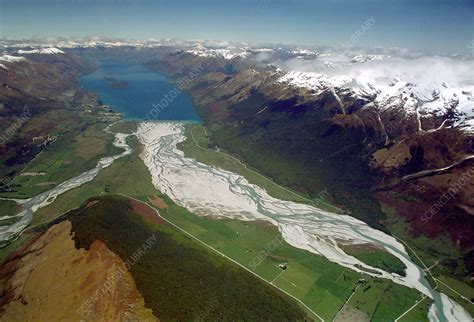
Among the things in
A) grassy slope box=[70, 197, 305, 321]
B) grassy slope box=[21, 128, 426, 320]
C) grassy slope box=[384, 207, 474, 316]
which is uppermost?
grassy slope box=[70, 197, 305, 321]

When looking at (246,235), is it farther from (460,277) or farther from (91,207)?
(460,277)

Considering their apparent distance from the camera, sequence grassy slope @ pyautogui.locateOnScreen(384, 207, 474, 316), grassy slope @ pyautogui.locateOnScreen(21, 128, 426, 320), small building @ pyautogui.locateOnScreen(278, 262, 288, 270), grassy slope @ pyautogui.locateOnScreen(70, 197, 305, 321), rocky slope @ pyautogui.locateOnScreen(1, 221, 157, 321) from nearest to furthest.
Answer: rocky slope @ pyautogui.locateOnScreen(1, 221, 157, 321) < grassy slope @ pyautogui.locateOnScreen(70, 197, 305, 321) < grassy slope @ pyautogui.locateOnScreen(21, 128, 426, 320) < grassy slope @ pyautogui.locateOnScreen(384, 207, 474, 316) < small building @ pyautogui.locateOnScreen(278, 262, 288, 270)

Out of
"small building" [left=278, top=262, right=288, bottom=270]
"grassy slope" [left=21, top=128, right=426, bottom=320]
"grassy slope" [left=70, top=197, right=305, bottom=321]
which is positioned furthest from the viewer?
"small building" [left=278, top=262, right=288, bottom=270]

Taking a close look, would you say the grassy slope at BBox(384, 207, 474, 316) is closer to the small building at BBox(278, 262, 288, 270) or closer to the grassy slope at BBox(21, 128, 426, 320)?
the grassy slope at BBox(21, 128, 426, 320)

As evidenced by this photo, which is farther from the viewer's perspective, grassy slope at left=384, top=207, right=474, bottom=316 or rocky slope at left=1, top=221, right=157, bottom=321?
grassy slope at left=384, top=207, right=474, bottom=316

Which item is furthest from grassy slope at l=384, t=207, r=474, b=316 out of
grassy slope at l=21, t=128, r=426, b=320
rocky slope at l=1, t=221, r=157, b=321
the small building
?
rocky slope at l=1, t=221, r=157, b=321

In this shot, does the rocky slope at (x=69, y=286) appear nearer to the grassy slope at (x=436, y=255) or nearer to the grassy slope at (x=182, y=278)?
the grassy slope at (x=182, y=278)

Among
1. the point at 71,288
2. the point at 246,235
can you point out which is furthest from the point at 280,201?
the point at 71,288

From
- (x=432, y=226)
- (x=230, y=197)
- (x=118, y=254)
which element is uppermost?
(x=118, y=254)
